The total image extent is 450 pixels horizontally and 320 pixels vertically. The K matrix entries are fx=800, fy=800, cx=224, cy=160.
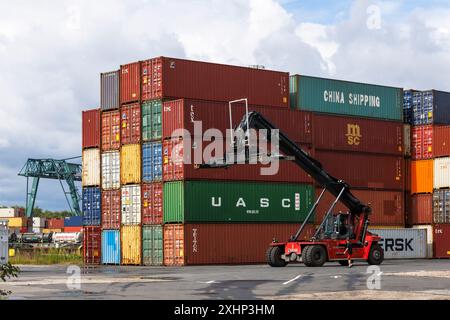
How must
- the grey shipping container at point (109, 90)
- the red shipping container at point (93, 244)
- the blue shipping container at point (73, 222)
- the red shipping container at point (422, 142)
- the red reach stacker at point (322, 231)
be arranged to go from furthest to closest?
1. the blue shipping container at point (73, 222)
2. the red shipping container at point (422, 142)
3. the red shipping container at point (93, 244)
4. the grey shipping container at point (109, 90)
5. the red reach stacker at point (322, 231)

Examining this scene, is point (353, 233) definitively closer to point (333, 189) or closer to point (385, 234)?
point (333, 189)

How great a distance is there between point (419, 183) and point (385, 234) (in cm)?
612

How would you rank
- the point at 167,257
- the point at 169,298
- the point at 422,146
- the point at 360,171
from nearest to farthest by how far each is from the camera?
1. the point at 169,298
2. the point at 167,257
3. the point at 360,171
4. the point at 422,146

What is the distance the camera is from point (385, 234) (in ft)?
171

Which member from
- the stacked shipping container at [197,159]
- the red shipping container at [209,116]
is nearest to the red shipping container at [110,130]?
the stacked shipping container at [197,159]

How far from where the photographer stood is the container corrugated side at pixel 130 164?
46.6 m

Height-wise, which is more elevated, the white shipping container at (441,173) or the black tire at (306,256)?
the white shipping container at (441,173)

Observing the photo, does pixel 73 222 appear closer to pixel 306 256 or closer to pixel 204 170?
pixel 204 170

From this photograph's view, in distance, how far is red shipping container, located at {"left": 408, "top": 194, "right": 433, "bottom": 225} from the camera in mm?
55781

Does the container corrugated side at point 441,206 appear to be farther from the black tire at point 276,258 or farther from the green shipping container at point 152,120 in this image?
the green shipping container at point 152,120

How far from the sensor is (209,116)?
4516cm

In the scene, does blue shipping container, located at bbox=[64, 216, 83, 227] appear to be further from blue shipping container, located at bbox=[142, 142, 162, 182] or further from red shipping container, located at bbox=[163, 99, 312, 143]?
red shipping container, located at bbox=[163, 99, 312, 143]

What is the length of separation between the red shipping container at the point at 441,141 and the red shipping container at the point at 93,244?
77.6ft
